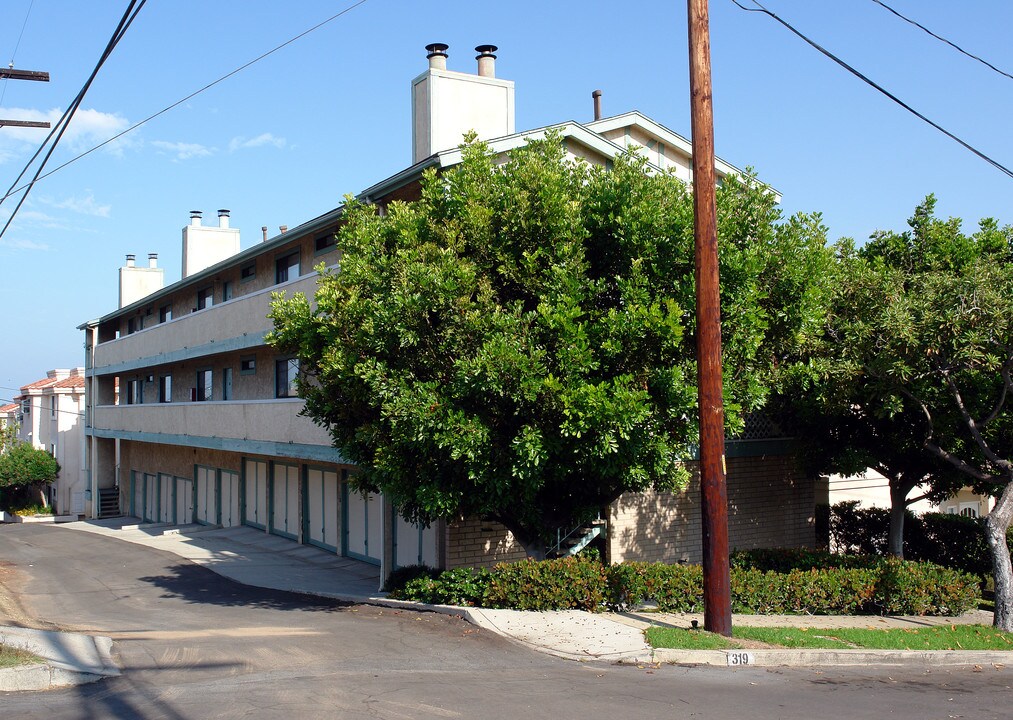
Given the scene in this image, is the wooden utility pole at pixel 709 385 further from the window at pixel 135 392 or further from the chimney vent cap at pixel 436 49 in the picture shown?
the window at pixel 135 392

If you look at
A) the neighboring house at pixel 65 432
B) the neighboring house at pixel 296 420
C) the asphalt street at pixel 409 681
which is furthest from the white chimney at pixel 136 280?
the asphalt street at pixel 409 681

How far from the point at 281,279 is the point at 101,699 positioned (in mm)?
17691

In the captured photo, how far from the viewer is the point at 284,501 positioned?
25.9 meters

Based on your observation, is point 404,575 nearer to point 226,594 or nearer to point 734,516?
point 226,594

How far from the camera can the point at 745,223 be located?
1355 centimetres

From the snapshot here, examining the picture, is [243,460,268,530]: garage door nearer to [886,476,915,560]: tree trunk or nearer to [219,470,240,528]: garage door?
[219,470,240,528]: garage door

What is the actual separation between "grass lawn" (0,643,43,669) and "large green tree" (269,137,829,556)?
4880 mm

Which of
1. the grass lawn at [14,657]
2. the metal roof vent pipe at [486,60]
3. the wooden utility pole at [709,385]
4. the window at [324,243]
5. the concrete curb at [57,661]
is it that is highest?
the metal roof vent pipe at [486,60]

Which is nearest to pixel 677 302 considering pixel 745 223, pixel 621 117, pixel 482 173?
pixel 745 223

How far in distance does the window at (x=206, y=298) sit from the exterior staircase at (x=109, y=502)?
1614 cm

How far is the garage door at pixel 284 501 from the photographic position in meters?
25.2

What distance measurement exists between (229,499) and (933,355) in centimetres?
2344

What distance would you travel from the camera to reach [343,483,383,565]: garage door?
68.6 feet

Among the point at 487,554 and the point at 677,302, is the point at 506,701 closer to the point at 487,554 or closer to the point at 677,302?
the point at 677,302
